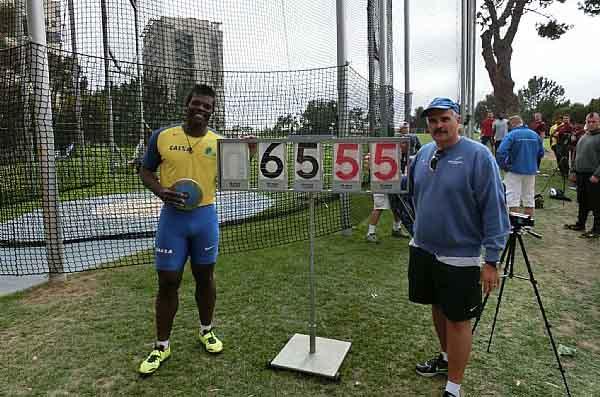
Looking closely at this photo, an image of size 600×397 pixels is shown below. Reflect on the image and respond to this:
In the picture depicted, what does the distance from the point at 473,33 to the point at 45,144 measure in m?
14.6

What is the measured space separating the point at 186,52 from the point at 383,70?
129 inches

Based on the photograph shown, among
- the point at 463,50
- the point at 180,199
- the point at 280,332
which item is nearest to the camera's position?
the point at 180,199

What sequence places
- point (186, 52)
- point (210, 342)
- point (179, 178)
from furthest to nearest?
point (186, 52)
point (210, 342)
point (179, 178)

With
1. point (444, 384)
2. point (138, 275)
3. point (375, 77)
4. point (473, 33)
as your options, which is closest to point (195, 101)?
point (444, 384)

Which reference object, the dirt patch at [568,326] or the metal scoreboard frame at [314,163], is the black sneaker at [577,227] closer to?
the dirt patch at [568,326]

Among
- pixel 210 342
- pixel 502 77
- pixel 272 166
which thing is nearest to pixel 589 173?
pixel 272 166

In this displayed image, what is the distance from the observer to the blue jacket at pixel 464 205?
2.18 m

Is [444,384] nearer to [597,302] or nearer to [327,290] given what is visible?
[327,290]

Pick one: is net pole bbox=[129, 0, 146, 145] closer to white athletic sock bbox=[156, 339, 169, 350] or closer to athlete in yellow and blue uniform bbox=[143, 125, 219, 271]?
athlete in yellow and blue uniform bbox=[143, 125, 219, 271]

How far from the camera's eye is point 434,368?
2773mm

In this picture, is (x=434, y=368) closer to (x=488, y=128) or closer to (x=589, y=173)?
(x=589, y=173)

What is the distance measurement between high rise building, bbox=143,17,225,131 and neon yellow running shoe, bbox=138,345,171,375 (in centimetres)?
315

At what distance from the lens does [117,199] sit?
7.81 m

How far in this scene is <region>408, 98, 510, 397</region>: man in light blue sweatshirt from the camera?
2.19 metres
